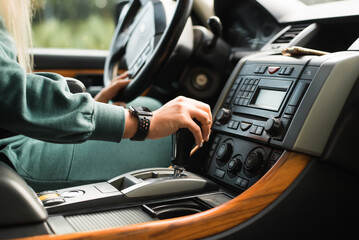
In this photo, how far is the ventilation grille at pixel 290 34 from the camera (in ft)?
3.89

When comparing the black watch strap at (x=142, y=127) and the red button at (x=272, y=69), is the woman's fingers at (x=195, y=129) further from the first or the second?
the red button at (x=272, y=69)

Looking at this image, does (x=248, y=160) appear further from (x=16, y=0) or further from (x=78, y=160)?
(x=16, y=0)

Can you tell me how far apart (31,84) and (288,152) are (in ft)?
1.64

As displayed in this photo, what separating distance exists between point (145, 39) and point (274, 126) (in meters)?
0.68

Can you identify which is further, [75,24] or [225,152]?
[75,24]

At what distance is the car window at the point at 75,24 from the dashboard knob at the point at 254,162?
4.80 feet

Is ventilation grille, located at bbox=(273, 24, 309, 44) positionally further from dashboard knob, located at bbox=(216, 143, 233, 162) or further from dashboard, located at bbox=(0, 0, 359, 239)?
dashboard knob, located at bbox=(216, 143, 233, 162)

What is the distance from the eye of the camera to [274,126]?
2.66 ft

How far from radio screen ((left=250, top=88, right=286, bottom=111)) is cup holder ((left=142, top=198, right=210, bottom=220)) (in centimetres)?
27

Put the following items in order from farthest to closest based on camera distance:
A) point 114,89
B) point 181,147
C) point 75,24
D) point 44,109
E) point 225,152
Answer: point 75,24 → point 114,89 → point 225,152 → point 181,147 → point 44,109

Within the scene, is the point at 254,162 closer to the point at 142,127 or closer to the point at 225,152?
the point at 225,152

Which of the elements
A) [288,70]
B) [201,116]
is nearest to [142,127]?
[201,116]

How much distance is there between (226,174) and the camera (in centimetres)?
95

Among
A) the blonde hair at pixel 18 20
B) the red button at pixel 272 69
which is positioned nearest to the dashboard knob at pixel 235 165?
the red button at pixel 272 69
